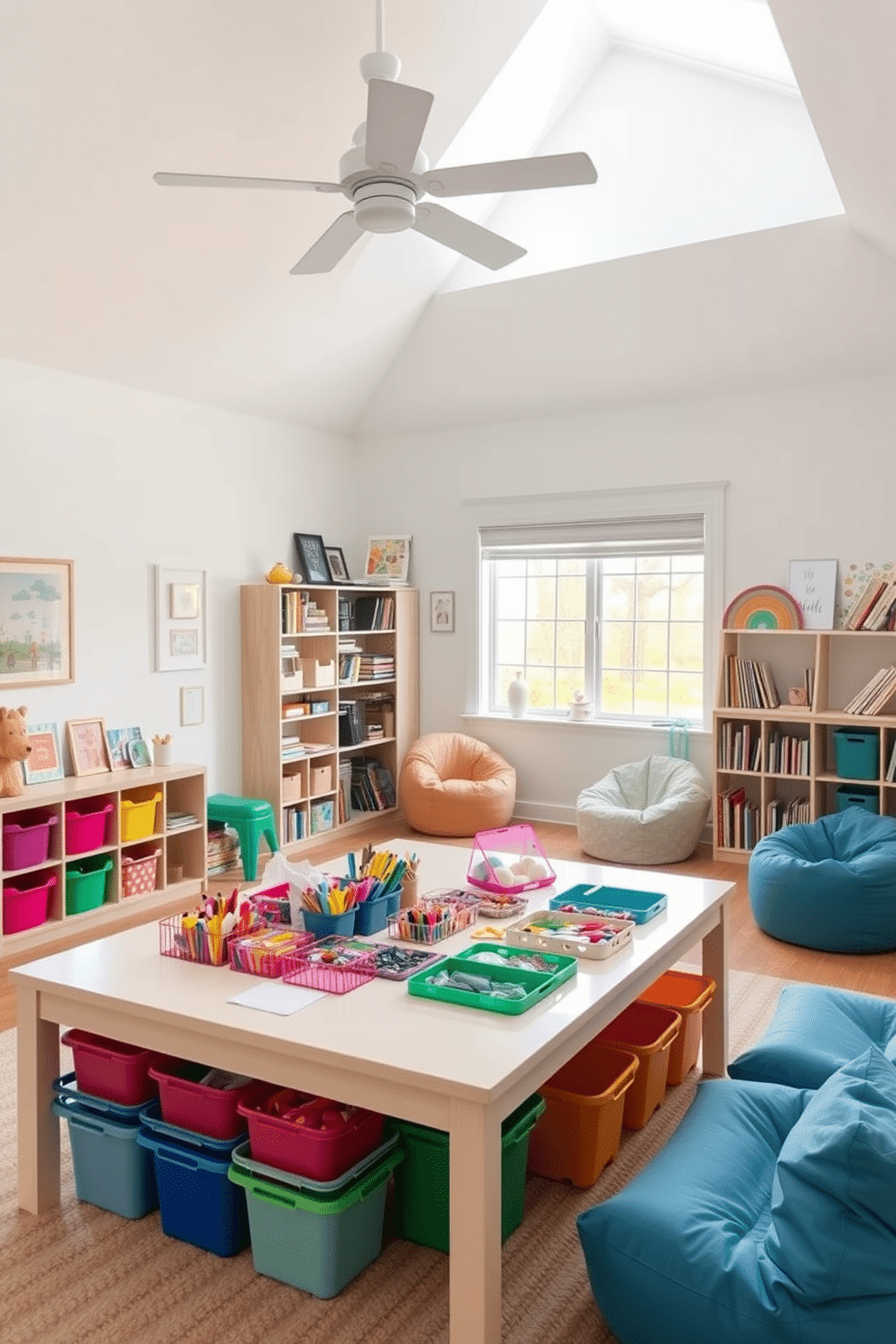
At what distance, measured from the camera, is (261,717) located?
236 inches

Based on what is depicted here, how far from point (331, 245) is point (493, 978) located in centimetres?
230

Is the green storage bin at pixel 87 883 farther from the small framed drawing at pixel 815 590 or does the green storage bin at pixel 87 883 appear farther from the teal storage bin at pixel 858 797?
the small framed drawing at pixel 815 590

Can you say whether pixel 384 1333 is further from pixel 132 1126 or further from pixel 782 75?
pixel 782 75

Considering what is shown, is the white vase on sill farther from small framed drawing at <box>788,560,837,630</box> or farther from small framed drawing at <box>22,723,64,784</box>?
small framed drawing at <box>22,723,64,784</box>

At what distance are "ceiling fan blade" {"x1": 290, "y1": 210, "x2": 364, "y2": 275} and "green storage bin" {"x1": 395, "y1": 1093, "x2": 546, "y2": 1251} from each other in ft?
8.13

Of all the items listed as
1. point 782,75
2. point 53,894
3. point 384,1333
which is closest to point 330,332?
point 782,75

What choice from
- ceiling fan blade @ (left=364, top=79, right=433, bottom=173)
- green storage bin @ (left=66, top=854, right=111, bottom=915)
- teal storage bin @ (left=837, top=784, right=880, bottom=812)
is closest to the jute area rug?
green storage bin @ (left=66, top=854, right=111, bottom=915)

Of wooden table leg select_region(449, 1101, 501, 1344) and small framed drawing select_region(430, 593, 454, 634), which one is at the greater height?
small framed drawing select_region(430, 593, 454, 634)

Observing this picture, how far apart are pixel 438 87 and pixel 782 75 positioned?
1.60 m

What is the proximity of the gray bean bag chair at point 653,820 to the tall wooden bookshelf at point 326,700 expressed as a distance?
58.9 inches

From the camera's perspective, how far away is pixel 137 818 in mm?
4914

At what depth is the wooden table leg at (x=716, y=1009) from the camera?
10.4 ft

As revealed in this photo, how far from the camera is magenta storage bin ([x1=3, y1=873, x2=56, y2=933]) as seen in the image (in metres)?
4.32

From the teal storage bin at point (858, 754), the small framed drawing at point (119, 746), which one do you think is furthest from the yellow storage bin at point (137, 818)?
the teal storage bin at point (858, 754)
